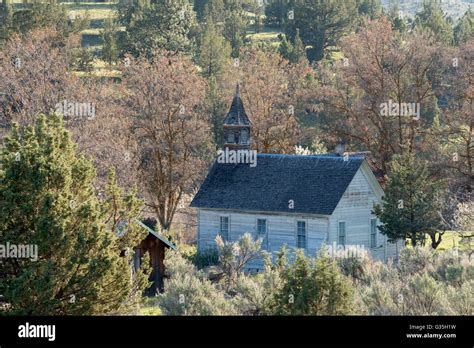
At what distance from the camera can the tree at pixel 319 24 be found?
103250 mm

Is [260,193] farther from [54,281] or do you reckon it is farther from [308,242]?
[54,281]

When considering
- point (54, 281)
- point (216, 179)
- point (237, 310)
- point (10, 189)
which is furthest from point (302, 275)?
point (216, 179)

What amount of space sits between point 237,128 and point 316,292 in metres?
28.4

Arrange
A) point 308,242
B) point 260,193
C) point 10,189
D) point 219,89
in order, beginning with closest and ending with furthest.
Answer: point 10,189, point 308,242, point 260,193, point 219,89

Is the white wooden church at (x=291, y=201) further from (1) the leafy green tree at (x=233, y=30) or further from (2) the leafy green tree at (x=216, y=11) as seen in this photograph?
(2) the leafy green tree at (x=216, y=11)

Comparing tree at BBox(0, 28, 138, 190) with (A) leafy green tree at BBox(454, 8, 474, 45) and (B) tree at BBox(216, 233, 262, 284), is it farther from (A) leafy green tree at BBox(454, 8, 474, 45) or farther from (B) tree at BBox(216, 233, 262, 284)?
(A) leafy green tree at BBox(454, 8, 474, 45)

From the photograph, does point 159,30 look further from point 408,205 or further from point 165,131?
point 408,205

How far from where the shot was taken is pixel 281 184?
4534cm

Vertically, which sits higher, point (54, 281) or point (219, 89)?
point (219, 89)

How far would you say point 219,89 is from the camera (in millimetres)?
73375

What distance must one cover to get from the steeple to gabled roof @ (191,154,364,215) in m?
0.96

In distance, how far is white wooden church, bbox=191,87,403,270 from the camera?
4272 centimetres
